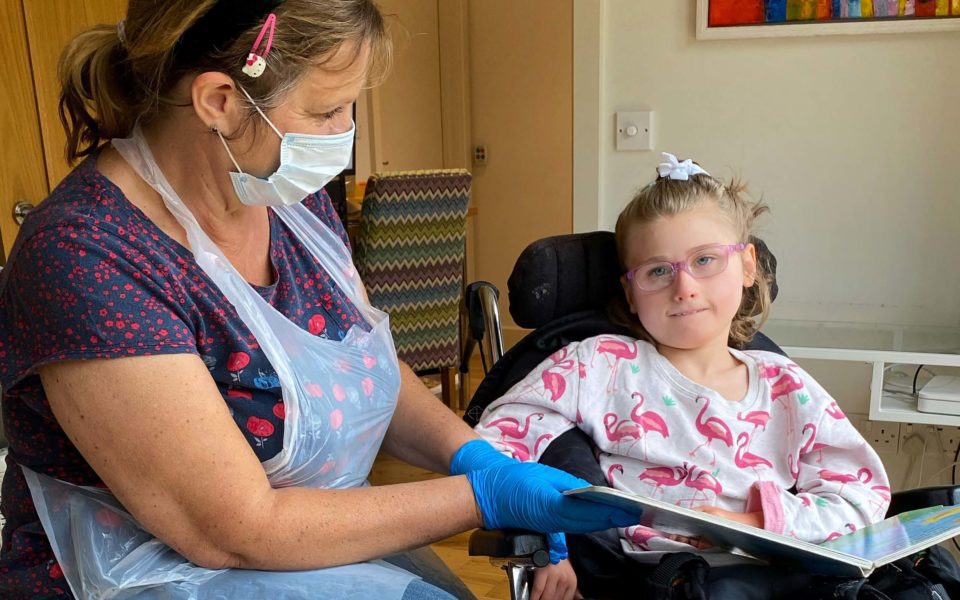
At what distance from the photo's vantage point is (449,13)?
4.44 metres

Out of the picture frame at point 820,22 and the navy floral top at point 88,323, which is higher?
the picture frame at point 820,22

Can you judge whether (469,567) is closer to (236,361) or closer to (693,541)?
(693,541)

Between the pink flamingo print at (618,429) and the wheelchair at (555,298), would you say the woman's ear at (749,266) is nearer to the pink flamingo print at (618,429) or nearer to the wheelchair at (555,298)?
the wheelchair at (555,298)

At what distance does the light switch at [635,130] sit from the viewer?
2.33 m

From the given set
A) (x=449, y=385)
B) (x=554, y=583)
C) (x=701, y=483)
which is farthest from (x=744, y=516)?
(x=449, y=385)

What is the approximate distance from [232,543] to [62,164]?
6.14ft

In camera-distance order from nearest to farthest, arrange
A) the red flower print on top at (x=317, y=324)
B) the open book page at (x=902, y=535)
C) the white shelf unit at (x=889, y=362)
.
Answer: the open book page at (x=902, y=535), the red flower print on top at (x=317, y=324), the white shelf unit at (x=889, y=362)

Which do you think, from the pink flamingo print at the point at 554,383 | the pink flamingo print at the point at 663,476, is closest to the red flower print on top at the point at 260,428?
the pink flamingo print at the point at 554,383

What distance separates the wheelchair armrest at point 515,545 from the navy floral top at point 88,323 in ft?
0.90

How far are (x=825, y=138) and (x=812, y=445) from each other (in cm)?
112

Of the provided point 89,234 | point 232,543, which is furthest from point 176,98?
point 232,543

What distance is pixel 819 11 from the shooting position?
216cm

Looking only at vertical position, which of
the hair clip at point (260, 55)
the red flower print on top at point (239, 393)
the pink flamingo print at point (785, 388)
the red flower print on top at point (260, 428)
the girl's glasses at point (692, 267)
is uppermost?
the hair clip at point (260, 55)

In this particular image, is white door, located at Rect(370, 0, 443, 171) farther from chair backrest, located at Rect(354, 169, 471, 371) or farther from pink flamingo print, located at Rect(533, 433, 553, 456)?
pink flamingo print, located at Rect(533, 433, 553, 456)
